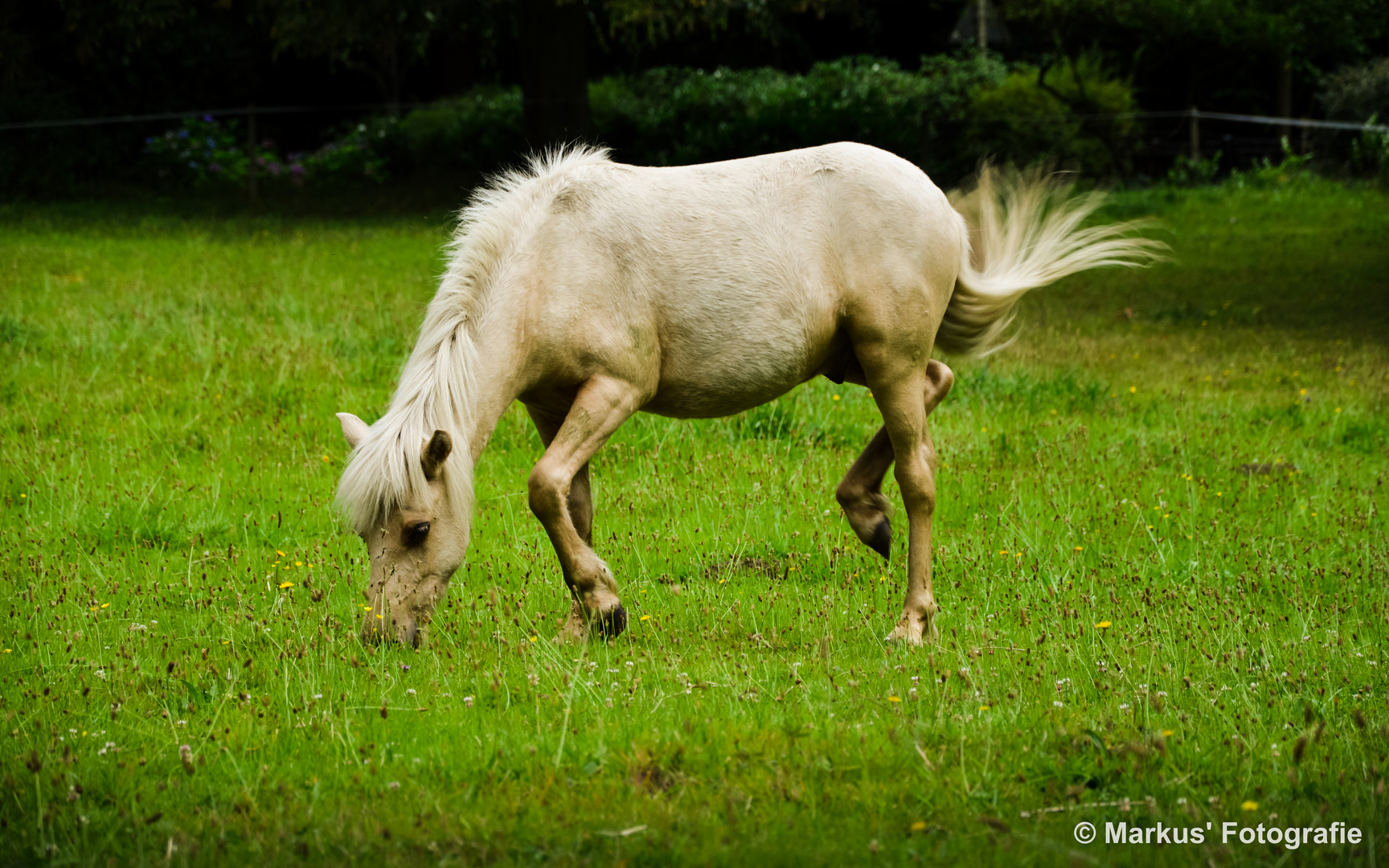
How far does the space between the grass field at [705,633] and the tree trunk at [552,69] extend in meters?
9.64

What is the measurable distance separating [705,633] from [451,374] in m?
1.48

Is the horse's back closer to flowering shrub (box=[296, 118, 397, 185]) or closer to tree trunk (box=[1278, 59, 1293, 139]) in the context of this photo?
flowering shrub (box=[296, 118, 397, 185])

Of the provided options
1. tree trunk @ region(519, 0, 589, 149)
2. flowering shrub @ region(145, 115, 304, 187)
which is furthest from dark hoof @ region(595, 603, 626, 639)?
flowering shrub @ region(145, 115, 304, 187)

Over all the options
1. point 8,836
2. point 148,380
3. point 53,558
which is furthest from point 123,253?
point 8,836

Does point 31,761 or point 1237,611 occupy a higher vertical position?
point 31,761

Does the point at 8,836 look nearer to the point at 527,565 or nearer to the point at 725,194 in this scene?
the point at 527,565

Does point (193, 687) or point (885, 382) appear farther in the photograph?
point (885, 382)

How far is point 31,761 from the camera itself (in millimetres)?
3211

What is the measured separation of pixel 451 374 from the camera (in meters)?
4.35

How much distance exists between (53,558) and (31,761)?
2.82 metres

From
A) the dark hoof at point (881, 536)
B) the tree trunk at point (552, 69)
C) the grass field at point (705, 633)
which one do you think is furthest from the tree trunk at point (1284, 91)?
the dark hoof at point (881, 536)

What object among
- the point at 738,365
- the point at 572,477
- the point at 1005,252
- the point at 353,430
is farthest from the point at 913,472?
the point at 353,430

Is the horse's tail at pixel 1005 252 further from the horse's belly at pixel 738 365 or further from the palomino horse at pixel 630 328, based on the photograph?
the horse's belly at pixel 738 365

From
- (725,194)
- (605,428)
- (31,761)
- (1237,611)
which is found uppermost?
(725,194)
